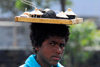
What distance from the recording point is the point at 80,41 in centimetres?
1055

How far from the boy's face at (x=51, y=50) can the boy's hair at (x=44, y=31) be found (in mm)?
38

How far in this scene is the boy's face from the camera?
371cm

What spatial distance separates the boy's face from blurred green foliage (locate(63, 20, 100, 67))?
6.32 meters

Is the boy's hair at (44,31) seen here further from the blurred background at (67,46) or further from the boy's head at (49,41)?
the blurred background at (67,46)

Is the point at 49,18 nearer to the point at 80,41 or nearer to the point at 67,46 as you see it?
the point at 67,46

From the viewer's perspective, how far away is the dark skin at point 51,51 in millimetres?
3709

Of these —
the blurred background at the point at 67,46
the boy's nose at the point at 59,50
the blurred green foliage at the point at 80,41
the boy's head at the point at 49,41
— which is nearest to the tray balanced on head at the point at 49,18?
the boy's head at the point at 49,41

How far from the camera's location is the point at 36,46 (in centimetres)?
385

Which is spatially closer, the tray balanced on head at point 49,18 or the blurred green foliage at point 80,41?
the tray balanced on head at point 49,18

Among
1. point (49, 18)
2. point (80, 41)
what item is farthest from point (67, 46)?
point (49, 18)

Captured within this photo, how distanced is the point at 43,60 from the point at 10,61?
7934mm

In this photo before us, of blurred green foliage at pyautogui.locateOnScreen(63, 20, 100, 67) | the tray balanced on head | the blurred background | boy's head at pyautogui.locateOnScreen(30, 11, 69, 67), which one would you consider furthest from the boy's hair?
blurred green foliage at pyautogui.locateOnScreen(63, 20, 100, 67)

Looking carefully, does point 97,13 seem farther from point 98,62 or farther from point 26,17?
point 26,17

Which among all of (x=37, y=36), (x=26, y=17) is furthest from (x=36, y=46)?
(x=26, y=17)
